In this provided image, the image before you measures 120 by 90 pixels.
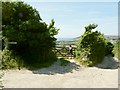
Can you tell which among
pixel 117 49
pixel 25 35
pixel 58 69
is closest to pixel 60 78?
pixel 58 69

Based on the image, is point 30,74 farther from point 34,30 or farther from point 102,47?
point 102,47

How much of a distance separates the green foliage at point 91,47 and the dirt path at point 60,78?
1.31m

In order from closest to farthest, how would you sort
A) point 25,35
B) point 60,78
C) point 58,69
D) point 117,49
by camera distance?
point 60,78
point 58,69
point 25,35
point 117,49

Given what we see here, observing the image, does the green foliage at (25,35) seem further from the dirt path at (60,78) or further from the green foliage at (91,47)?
the green foliage at (91,47)

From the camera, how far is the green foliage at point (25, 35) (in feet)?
57.7

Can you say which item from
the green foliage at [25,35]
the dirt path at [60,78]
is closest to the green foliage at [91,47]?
the dirt path at [60,78]

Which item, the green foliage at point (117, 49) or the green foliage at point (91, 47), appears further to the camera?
the green foliage at point (117, 49)

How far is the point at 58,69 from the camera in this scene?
56.7 ft

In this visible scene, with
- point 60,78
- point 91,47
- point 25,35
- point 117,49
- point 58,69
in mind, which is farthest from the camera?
point 117,49

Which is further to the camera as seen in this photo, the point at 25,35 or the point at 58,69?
the point at 25,35

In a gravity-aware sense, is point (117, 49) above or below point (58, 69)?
above

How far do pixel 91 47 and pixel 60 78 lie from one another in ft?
18.9

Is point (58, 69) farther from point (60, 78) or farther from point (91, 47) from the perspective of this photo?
point (91, 47)

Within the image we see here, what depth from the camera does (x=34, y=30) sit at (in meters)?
18.0
